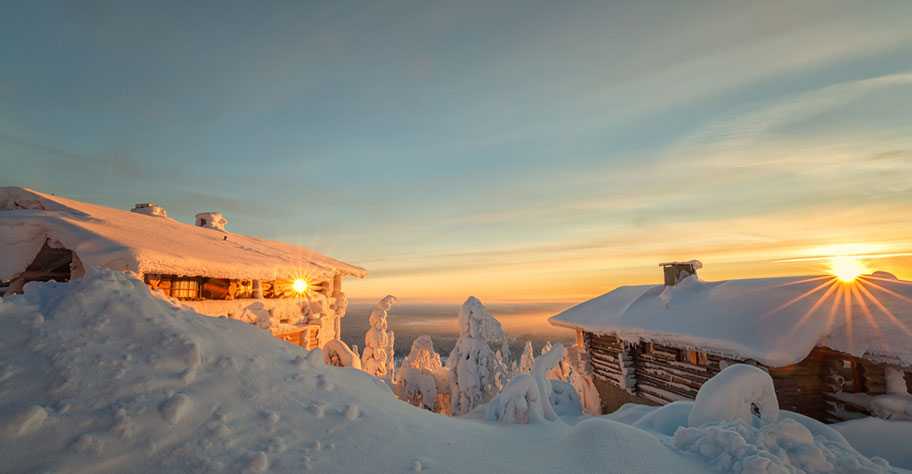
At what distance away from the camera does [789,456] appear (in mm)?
4227

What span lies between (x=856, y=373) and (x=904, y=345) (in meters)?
1.73

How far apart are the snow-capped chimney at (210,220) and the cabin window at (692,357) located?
20.7 m

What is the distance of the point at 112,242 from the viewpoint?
8336 mm

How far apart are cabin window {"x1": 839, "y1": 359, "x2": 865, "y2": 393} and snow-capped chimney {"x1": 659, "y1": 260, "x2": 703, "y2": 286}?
16.4ft

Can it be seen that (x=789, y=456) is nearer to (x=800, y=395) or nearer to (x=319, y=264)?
(x=800, y=395)

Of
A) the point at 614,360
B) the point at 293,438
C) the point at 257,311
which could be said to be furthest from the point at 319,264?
the point at 293,438

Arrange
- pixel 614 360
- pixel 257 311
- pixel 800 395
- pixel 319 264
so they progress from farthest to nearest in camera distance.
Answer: pixel 319 264
pixel 614 360
pixel 257 311
pixel 800 395

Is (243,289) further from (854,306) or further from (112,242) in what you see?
(854,306)

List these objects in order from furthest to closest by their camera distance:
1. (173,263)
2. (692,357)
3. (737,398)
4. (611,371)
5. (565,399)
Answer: (611,371) → (565,399) → (692,357) → (173,263) → (737,398)

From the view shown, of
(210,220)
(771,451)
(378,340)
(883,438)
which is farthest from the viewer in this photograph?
(378,340)

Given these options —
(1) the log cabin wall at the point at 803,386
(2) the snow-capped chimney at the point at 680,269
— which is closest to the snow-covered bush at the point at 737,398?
(1) the log cabin wall at the point at 803,386

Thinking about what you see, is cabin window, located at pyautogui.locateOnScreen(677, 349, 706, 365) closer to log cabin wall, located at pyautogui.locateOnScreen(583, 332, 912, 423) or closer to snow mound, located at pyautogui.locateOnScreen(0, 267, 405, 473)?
log cabin wall, located at pyautogui.locateOnScreen(583, 332, 912, 423)

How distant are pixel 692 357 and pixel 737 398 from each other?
5.93 metres

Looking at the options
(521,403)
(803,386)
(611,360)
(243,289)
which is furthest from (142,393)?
(611,360)
